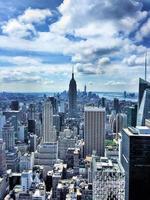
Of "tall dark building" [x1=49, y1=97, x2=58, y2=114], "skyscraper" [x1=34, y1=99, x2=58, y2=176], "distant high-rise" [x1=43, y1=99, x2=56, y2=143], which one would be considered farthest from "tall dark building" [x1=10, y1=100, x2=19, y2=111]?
"skyscraper" [x1=34, y1=99, x2=58, y2=176]

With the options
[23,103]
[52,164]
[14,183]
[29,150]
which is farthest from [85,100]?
[14,183]

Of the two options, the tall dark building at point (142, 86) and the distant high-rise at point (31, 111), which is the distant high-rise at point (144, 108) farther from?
the distant high-rise at point (31, 111)

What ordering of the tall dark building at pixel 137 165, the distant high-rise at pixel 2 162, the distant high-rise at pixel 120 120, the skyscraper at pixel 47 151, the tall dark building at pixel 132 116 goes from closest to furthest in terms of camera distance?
the tall dark building at pixel 137 165
the distant high-rise at pixel 2 162
the skyscraper at pixel 47 151
the tall dark building at pixel 132 116
the distant high-rise at pixel 120 120

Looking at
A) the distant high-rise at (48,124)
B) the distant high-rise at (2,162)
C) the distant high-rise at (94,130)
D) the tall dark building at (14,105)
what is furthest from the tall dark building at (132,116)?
the tall dark building at (14,105)

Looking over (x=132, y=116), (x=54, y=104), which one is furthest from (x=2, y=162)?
(x=54, y=104)

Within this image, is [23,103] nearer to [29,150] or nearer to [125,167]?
[29,150]

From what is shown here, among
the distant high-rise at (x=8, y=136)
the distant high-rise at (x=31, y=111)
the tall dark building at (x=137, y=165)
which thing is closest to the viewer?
the tall dark building at (x=137, y=165)

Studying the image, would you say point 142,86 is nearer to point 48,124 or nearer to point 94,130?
point 94,130

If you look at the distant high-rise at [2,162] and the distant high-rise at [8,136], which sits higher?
the distant high-rise at [8,136]
